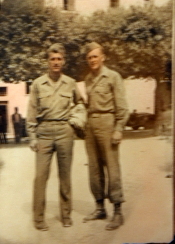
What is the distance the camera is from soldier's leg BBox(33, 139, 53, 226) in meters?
2.04

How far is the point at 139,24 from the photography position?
82.6 inches

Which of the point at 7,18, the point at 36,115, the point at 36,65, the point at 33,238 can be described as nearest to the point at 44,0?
the point at 7,18

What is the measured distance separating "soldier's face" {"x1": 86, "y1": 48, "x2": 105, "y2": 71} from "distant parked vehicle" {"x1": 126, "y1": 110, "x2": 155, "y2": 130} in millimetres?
368

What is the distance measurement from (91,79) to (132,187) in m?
0.72

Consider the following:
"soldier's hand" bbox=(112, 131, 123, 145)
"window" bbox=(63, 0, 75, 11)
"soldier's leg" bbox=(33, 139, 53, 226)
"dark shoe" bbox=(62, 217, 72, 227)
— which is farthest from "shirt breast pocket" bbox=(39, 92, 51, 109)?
"dark shoe" bbox=(62, 217, 72, 227)

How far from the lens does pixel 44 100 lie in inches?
79.7

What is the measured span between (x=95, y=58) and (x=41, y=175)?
78 centimetres

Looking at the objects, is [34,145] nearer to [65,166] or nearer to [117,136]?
[65,166]

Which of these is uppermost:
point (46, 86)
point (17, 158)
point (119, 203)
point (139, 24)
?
point (139, 24)

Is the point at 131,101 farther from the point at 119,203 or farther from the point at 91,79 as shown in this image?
the point at 119,203

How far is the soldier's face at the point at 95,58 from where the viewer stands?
2051 mm

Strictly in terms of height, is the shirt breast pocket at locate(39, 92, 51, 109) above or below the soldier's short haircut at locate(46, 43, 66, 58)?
below

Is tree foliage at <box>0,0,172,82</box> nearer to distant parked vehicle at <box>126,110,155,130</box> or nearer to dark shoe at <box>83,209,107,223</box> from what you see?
distant parked vehicle at <box>126,110,155,130</box>

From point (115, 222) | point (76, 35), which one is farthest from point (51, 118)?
point (115, 222)
